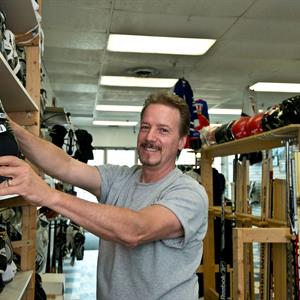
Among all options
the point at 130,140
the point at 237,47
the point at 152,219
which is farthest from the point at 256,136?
the point at 130,140

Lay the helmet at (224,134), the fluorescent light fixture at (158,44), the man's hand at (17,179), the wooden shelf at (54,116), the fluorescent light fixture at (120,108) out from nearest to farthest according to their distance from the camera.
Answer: the man's hand at (17,179), the helmet at (224,134), the wooden shelf at (54,116), the fluorescent light fixture at (158,44), the fluorescent light fixture at (120,108)

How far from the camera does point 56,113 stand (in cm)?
427

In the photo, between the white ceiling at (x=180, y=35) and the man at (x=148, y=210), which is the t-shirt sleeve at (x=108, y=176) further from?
the white ceiling at (x=180, y=35)

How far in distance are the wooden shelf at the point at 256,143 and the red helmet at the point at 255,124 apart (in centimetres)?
6

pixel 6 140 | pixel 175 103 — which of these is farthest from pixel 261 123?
pixel 6 140

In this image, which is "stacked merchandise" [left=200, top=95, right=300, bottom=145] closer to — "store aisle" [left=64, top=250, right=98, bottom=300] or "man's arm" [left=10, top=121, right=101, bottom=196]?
"man's arm" [left=10, top=121, right=101, bottom=196]

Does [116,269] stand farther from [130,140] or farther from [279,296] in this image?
[130,140]

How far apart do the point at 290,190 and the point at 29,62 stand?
1.80 meters

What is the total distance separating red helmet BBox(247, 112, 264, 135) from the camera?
3254mm

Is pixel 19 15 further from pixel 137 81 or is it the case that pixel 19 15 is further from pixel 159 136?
pixel 137 81

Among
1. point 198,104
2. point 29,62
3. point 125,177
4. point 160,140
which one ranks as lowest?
point 125,177

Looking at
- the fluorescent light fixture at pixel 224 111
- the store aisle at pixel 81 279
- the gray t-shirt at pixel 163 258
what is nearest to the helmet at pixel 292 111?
the gray t-shirt at pixel 163 258

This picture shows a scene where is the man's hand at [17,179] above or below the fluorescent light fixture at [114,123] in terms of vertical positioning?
below

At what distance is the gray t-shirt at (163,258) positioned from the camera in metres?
1.62
